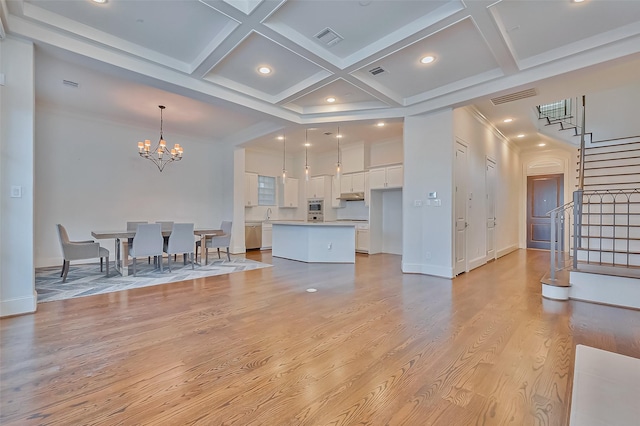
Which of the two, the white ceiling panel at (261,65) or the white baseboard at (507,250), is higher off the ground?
the white ceiling panel at (261,65)

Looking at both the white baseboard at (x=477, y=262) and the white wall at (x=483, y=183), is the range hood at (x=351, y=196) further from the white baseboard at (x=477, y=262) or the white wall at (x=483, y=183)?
the white baseboard at (x=477, y=262)

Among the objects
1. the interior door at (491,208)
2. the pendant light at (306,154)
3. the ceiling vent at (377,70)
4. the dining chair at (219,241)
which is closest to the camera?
the ceiling vent at (377,70)

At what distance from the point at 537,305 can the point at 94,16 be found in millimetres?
5842

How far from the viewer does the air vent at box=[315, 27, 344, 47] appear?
3.12 meters

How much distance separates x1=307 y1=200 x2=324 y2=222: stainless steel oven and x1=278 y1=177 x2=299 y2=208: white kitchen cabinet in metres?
0.58

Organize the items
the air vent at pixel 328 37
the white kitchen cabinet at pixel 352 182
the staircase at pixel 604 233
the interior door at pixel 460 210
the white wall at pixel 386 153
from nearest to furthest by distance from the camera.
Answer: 1. the air vent at pixel 328 37
2. the staircase at pixel 604 233
3. the interior door at pixel 460 210
4. the white wall at pixel 386 153
5. the white kitchen cabinet at pixel 352 182

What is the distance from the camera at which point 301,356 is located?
214 centimetres

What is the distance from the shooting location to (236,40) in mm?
3156

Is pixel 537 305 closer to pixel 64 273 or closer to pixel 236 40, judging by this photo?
pixel 236 40

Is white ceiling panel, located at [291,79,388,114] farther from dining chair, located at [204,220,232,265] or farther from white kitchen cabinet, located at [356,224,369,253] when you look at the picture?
white kitchen cabinet, located at [356,224,369,253]

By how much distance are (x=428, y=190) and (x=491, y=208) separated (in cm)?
264

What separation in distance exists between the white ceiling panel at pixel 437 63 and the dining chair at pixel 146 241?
413cm

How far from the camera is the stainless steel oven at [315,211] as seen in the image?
888 centimetres

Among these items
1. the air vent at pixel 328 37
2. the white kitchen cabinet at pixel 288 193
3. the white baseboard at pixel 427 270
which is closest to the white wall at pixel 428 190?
the white baseboard at pixel 427 270
